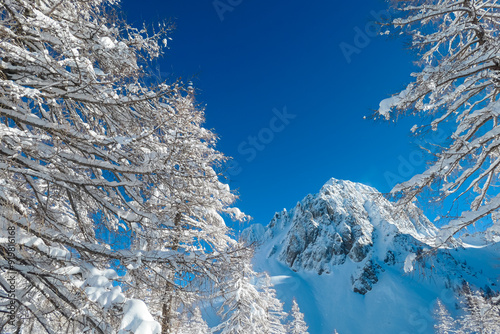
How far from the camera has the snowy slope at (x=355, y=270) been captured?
78.2m

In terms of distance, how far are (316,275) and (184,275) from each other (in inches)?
4558

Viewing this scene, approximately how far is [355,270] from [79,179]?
114853mm

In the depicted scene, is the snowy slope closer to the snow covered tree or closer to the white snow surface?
the snow covered tree

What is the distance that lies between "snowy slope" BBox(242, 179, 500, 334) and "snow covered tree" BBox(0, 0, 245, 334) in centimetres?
6488

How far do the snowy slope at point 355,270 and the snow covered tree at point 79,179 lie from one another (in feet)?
213

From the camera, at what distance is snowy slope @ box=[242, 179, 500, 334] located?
78.2 m

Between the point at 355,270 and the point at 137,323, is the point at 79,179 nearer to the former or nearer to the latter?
the point at 137,323

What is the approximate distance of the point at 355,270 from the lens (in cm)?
10031

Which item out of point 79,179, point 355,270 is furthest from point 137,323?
point 355,270

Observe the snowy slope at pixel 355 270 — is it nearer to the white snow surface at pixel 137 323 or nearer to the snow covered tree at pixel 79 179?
the snow covered tree at pixel 79 179

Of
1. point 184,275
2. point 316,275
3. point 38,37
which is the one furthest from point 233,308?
point 316,275

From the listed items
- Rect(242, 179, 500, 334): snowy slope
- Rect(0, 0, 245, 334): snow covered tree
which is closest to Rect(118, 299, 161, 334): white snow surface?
Rect(0, 0, 245, 334): snow covered tree

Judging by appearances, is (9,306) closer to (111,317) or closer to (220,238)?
(111,317)

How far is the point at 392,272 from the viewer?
317 ft
